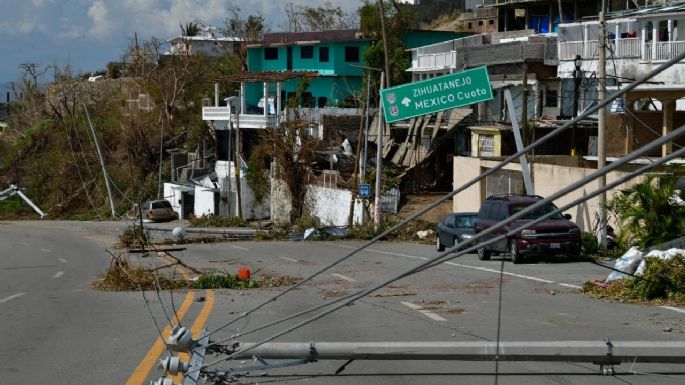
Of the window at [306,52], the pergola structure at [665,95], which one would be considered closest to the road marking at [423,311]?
the pergola structure at [665,95]

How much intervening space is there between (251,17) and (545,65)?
5119 cm

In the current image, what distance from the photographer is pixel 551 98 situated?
164ft

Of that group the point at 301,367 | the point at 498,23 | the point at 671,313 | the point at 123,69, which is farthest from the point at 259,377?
the point at 123,69

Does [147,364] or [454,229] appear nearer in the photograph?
[147,364]

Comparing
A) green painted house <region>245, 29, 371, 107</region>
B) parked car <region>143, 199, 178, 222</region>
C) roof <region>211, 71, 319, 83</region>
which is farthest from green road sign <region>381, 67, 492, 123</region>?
green painted house <region>245, 29, 371, 107</region>

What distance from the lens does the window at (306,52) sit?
244 ft

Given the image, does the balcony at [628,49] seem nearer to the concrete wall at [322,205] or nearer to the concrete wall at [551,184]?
the concrete wall at [551,184]

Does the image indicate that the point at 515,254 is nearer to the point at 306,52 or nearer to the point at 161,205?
the point at 161,205

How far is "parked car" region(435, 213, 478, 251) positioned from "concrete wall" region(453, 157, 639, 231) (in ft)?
10.4

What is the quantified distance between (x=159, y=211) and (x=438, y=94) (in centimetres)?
3696

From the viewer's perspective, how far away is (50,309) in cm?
1706

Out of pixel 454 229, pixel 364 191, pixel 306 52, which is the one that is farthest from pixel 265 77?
pixel 454 229

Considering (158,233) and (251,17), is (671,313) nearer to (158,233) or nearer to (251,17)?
(158,233)

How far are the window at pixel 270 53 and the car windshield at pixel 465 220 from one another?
4888 centimetres
